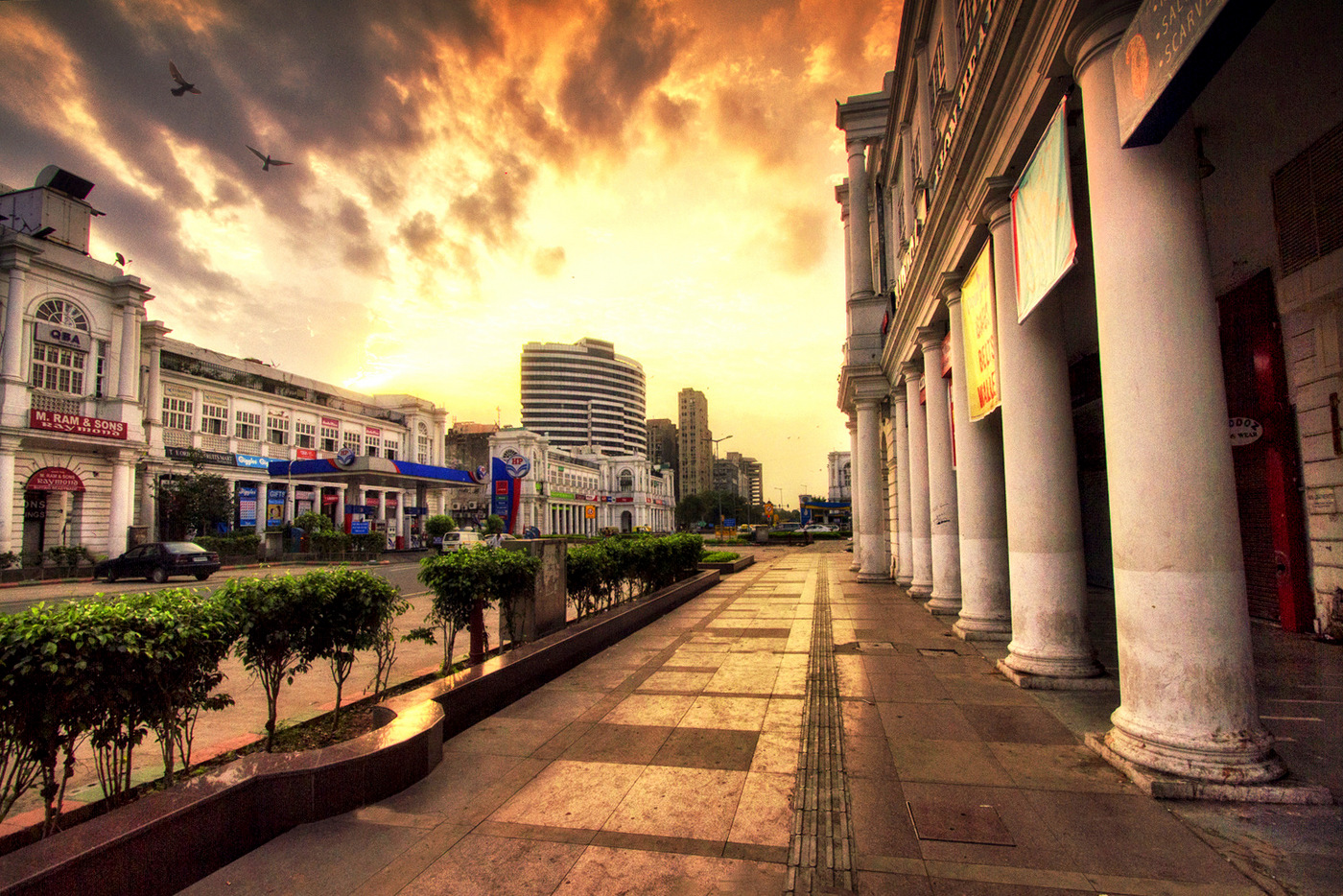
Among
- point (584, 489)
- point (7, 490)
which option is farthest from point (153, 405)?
point (584, 489)

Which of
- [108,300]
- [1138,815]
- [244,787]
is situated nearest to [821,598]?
[1138,815]

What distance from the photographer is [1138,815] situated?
383 centimetres

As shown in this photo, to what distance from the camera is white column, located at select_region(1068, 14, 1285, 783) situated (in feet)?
13.6

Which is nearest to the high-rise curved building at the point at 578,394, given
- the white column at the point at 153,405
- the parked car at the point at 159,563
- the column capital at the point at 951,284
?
the white column at the point at 153,405

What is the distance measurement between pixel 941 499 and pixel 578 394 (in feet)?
443

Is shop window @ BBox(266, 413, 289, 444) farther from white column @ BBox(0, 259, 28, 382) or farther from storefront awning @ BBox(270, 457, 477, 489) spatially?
white column @ BBox(0, 259, 28, 382)

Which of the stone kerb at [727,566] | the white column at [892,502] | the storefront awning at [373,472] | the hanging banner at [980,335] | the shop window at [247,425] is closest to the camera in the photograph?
the hanging banner at [980,335]

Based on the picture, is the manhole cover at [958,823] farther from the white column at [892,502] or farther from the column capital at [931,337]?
the white column at [892,502]

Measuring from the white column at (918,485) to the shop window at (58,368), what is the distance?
39021 millimetres

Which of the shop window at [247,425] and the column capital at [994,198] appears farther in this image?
the shop window at [247,425]

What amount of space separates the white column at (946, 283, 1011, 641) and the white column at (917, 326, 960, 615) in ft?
7.23

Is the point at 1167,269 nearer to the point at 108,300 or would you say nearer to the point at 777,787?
the point at 777,787

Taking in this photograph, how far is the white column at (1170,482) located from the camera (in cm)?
413

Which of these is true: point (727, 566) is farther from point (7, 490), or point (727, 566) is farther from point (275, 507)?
point (275, 507)
